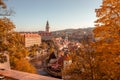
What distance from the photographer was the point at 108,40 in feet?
22.4

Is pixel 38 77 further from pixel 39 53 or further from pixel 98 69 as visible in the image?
pixel 39 53

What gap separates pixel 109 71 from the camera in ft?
21.4

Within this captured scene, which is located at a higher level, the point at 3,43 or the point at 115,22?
the point at 115,22

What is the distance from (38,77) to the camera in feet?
26.4

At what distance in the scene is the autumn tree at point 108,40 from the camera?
255 inches

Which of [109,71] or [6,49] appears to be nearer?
[109,71]

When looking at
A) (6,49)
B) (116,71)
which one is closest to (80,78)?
(116,71)

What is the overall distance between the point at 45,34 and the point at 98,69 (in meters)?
141

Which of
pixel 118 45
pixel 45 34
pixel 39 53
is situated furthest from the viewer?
pixel 45 34

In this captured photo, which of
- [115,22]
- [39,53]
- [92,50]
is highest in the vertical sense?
[115,22]

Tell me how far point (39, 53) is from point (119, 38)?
264ft

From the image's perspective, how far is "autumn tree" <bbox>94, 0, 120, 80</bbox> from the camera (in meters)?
6.47

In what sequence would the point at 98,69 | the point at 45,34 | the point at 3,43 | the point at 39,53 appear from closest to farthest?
the point at 98,69 → the point at 3,43 → the point at 39,53 → the point at 45,34

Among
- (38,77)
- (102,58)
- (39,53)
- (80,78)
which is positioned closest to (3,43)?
(38,77)
